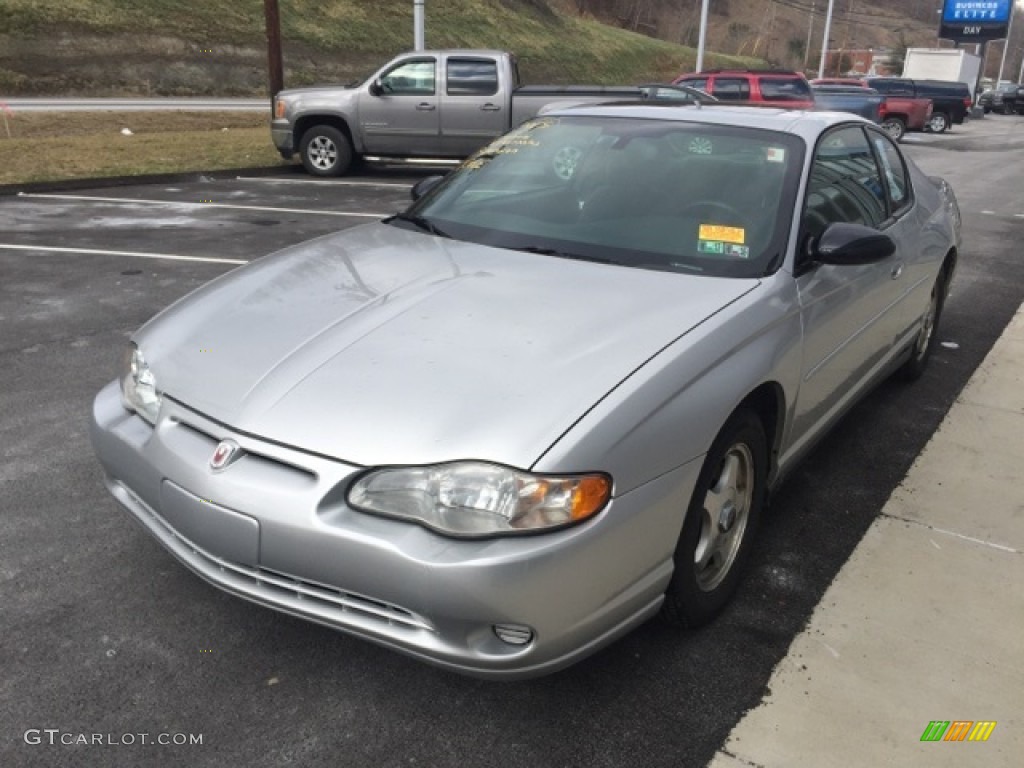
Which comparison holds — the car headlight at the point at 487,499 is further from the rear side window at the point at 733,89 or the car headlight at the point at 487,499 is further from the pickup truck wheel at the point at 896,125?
the pickup truck wheel at the point at 896,125

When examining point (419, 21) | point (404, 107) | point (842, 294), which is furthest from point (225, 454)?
point (419, 21)

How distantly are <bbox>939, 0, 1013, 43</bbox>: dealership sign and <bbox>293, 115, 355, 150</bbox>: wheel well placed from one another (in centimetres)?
4905

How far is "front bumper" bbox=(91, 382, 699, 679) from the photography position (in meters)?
2.12

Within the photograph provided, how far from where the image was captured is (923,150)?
73.4ft

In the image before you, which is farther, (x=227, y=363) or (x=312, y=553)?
(x=227, y=363)

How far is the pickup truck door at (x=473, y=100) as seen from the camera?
43.4ft

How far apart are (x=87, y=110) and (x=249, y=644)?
876 inches

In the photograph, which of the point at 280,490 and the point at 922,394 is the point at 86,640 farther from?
the point at 922,394

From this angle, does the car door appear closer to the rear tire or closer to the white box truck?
the rear tire

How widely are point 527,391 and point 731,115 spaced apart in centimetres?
201

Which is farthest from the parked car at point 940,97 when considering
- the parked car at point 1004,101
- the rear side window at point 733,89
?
the parked car at point 1004,101

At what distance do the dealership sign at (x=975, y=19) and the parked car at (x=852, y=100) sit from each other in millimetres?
31124

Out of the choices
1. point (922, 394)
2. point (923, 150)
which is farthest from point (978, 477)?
point (923, 150)

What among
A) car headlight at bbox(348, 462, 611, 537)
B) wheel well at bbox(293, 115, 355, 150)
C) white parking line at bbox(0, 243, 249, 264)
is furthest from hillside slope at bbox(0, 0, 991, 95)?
car headlight at bbox(348, 462, 611, 537)
